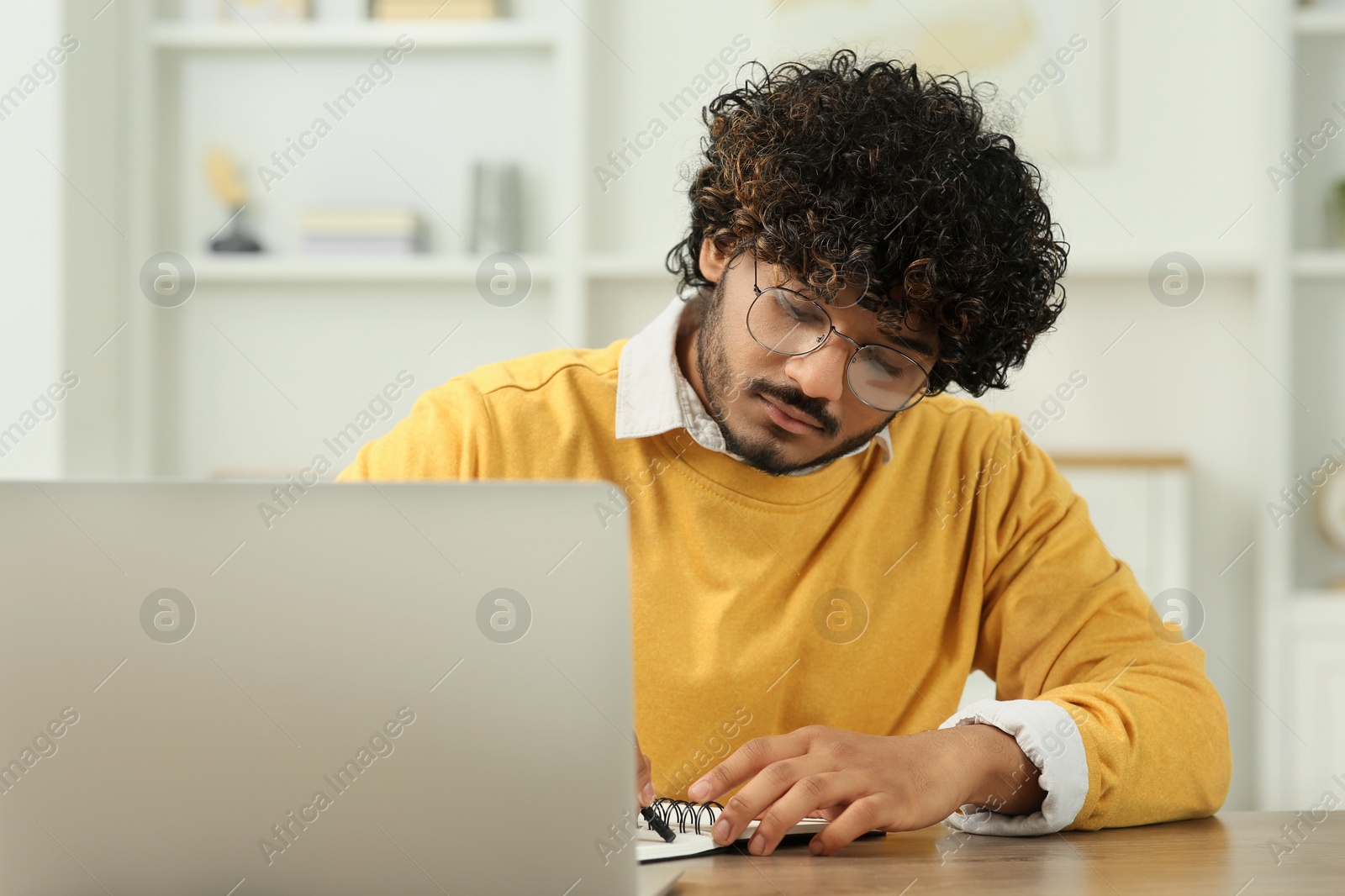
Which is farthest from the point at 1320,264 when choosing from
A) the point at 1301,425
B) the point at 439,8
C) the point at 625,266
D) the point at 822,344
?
the point at 439,8

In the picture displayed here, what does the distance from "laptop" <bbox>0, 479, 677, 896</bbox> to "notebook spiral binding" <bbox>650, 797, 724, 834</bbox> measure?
0.29 meters

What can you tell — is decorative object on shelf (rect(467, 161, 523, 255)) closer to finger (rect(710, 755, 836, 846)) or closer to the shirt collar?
the shirt collar

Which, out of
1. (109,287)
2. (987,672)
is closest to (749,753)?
(987,672)

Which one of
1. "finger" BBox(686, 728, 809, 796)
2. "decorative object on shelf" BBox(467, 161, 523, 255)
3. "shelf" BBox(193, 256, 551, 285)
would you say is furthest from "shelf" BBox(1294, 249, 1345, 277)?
"finger" BBox(686, 728, 809, 796)

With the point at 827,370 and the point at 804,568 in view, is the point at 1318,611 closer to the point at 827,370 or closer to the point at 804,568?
the point at 804,568

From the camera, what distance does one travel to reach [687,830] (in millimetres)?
954

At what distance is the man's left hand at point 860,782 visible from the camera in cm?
90

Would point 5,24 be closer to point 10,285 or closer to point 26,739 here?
point 10,285

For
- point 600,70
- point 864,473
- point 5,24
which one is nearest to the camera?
point 864,473

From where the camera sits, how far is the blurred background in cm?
288

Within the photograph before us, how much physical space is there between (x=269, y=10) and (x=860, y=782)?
2.98m

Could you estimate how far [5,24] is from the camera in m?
2.88

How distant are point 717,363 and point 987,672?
526mm

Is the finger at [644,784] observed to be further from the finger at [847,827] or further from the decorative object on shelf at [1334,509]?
the decorative object on shelf at [1334,509]
